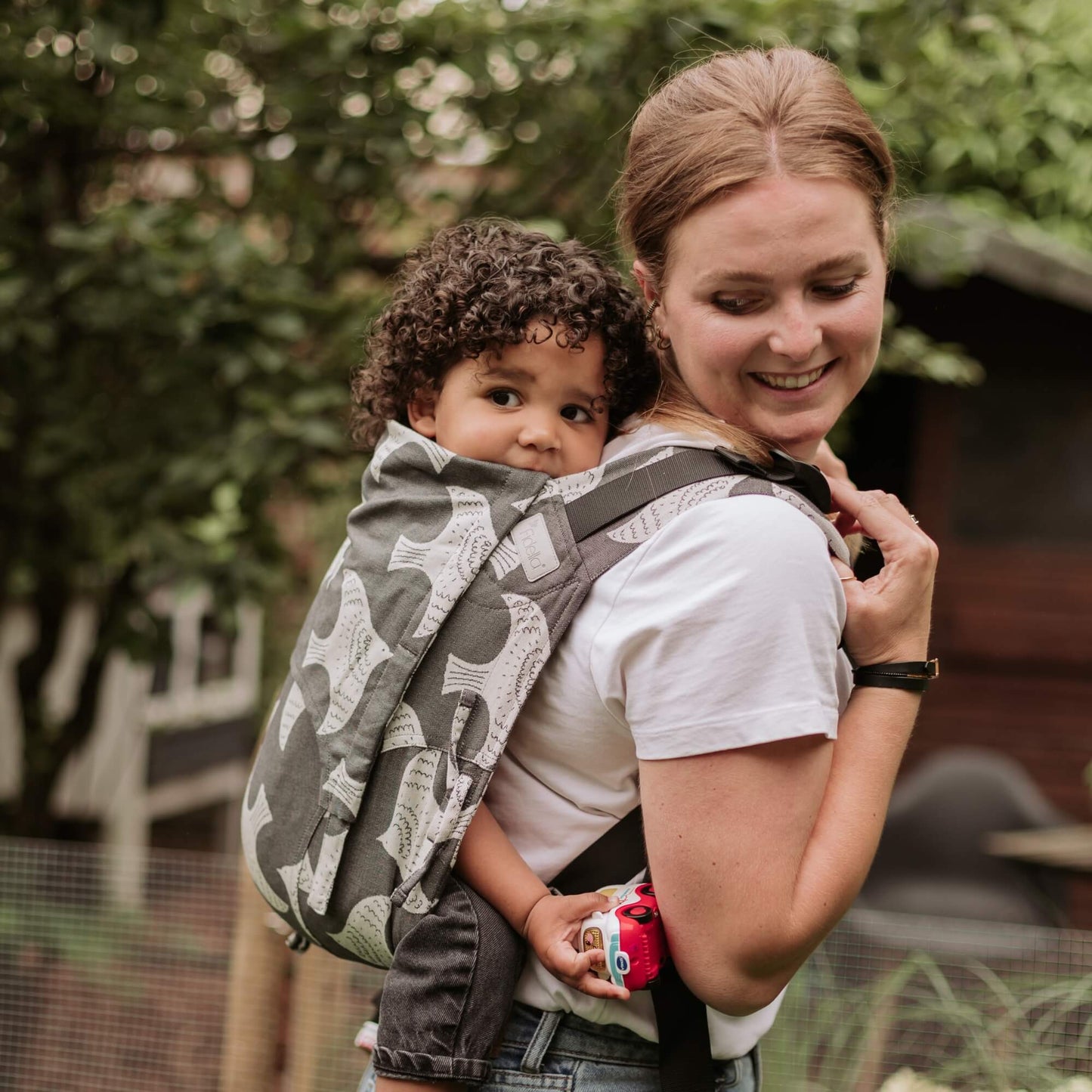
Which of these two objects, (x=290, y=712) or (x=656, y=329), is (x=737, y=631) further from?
(x=290, y=712)

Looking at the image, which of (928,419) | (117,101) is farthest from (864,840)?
(928,419)

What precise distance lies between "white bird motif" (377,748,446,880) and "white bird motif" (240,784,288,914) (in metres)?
0.19

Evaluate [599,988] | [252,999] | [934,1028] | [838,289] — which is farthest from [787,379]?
[252,999]

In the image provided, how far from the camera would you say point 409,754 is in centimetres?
133

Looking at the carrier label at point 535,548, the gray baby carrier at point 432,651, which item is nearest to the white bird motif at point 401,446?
the gray baby carrier at point 432,651

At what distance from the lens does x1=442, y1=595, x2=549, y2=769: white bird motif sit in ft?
4.20

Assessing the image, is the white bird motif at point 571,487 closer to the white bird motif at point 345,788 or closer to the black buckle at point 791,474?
the black buckle at point 791,474

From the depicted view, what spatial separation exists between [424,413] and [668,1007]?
702 mm

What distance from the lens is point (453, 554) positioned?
1.35 m

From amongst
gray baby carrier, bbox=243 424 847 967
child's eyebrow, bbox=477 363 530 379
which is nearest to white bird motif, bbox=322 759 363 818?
gray baby carrier, bbox=243 424 847 967

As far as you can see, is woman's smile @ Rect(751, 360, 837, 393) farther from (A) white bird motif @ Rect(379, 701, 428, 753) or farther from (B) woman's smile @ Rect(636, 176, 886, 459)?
(A) white bird motif @ Rect(379, 701, 428, 753)

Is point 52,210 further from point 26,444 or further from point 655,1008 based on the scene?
point 655,1008

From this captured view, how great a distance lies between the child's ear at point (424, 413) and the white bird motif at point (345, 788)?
39cm

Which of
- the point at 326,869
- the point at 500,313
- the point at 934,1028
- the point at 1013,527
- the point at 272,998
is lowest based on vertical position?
the point at 1013,527
